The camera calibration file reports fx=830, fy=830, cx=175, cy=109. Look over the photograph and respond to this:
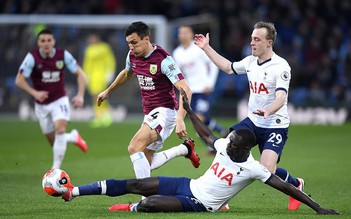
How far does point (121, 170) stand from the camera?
553 inches

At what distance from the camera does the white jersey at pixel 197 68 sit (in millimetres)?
17156

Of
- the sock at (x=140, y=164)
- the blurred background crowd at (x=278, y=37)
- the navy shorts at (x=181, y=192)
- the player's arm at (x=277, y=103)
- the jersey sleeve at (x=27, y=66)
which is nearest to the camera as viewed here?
the navy shorts at (x=181, y=192)

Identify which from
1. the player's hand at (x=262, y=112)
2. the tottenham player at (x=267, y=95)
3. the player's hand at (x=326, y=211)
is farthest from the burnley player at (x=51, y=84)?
the player's hand at (x=326, y=211)

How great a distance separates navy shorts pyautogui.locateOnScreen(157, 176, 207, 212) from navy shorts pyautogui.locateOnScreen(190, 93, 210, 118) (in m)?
7.83

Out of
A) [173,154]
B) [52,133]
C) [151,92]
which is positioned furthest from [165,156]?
[52,133]

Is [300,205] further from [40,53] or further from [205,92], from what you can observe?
[205,92]

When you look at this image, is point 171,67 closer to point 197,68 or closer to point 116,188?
point 116,188

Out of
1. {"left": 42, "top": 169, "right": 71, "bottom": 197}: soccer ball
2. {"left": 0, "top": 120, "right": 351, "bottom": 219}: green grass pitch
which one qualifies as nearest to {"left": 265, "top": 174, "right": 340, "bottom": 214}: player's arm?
{"left": 0, "top": 120, "right": 351, "bottom": 219}: green grass pitch

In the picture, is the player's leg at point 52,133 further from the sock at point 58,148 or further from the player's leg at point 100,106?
the player's leg at point 100,106

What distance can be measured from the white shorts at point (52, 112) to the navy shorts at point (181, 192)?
4804 mm

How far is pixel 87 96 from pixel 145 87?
16.6 m

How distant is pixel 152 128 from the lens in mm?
9992

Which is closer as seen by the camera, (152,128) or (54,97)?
(152,128)

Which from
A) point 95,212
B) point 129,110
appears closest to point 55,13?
point 129,110
